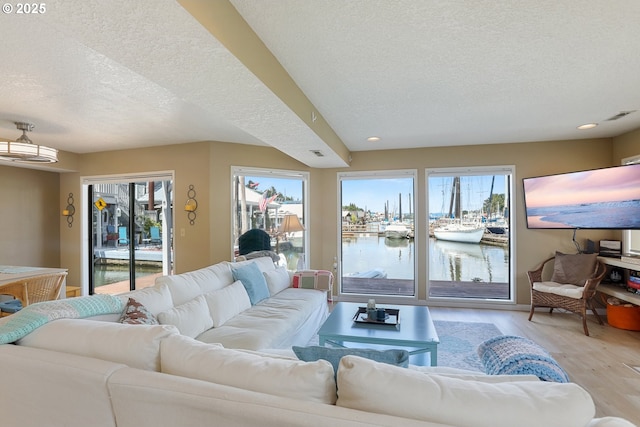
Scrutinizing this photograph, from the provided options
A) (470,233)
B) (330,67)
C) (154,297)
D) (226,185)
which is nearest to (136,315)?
(154,297)

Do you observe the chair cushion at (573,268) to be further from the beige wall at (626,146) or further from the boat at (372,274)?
the boat at (372,274)

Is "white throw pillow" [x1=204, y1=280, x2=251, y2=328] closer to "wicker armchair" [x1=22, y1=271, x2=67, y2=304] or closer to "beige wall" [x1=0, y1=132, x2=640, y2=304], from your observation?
"beige wall" [x1=0, y1=132, x2=640, y2=304]

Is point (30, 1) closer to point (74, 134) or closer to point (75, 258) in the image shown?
point (74, 134)

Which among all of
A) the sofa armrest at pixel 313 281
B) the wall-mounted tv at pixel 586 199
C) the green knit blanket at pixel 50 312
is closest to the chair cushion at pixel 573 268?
the wall-mounted tv at pixel 586 199

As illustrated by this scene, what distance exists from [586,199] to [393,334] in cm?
345

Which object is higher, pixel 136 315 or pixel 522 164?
pixel 522 164

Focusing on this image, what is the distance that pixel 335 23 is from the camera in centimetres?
176

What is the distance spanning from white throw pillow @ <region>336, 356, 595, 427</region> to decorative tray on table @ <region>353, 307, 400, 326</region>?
1797 millimetres

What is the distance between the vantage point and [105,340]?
4.34ft

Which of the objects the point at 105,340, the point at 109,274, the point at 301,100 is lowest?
the point at 109,274

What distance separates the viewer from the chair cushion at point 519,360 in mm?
1251

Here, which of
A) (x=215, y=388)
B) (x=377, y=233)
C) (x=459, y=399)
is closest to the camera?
(x=459, y=399)

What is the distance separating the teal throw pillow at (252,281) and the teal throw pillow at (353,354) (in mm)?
1964

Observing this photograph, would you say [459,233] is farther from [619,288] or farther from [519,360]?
[519,360]
